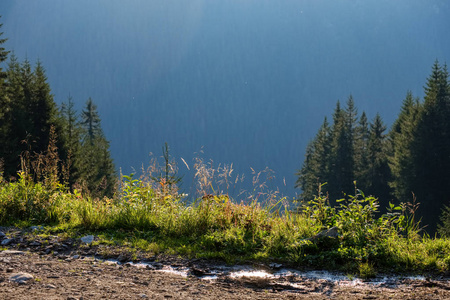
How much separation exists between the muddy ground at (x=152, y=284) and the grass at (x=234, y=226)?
537 mm

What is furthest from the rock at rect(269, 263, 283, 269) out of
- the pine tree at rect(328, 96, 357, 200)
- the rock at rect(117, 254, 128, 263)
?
the pine tree at rect(328, 96, 357, 200)

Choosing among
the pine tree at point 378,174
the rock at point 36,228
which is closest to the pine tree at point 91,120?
the pine tree at point 378,174

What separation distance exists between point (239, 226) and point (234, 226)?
3.6 inches

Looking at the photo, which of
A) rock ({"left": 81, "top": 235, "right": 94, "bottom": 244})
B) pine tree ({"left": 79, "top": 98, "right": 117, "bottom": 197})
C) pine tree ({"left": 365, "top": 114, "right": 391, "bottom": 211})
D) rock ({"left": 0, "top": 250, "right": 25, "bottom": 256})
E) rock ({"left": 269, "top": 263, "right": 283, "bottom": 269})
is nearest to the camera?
rock ({"left": 269, "top": 263, "right": 283, "bottom": 269})

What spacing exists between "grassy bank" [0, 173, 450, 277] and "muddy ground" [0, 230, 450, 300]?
0.54 m

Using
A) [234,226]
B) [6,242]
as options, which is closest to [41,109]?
[6,242]

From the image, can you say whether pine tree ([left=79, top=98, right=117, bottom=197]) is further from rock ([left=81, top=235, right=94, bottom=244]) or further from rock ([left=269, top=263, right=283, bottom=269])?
rock ([left=269, top=263, right=283, bottom=269])

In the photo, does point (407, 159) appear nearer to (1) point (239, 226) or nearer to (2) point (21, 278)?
(1) point (239, 226)

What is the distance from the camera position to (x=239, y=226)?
6.66 m

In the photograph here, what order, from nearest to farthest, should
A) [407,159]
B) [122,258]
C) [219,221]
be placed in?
[122,258] → [219,221] → [407,159]

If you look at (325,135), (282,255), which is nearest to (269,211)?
(282,255)

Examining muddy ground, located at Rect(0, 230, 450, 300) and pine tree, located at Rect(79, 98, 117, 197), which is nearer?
muddy ground, located at Rect(0, 230, 450, 300)

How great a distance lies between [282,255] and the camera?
5746mm

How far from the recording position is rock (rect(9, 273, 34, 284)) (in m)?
4.09
